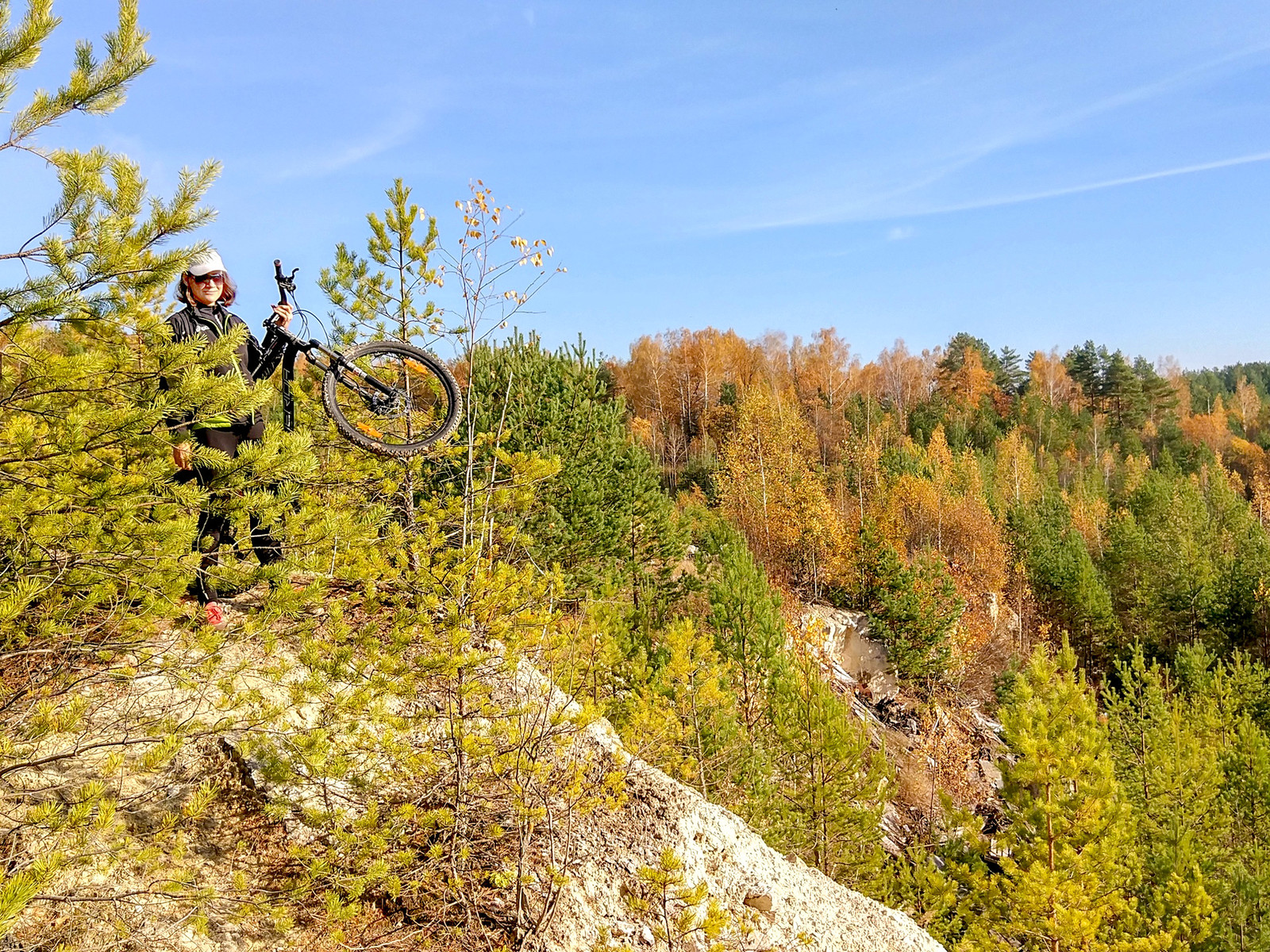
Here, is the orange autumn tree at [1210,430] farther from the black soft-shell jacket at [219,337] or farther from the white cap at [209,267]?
the white cap at [209,267]

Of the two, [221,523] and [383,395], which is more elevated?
[383,395]

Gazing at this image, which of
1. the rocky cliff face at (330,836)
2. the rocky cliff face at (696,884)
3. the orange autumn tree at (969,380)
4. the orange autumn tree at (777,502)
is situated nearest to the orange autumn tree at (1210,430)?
the orange autumn tree at (969,380)

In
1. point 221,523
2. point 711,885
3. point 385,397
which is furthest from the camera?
point 385,397

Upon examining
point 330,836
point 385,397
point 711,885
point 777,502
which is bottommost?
point 711,885

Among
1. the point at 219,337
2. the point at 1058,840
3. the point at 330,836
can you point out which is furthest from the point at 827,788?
the point at 219,337

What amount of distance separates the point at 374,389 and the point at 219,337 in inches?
→ 104

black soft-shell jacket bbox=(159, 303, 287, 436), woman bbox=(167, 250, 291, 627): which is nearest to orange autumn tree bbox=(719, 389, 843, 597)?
black soft-shell jacket bbox=(159, 303, 287, 436)

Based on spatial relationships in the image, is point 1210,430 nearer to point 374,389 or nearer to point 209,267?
point 374,389

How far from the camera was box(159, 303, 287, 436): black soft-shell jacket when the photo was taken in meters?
3.49

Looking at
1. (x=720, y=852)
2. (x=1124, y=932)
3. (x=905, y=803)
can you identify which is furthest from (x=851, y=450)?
(x=720, y=852)

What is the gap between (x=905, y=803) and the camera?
928 inches

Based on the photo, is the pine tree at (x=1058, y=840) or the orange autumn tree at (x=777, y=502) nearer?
the pine tree at (x=1058, y=840)

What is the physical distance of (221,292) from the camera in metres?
4.83

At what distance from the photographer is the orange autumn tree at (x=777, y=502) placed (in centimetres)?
3138
